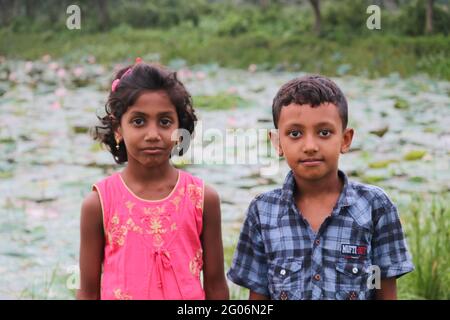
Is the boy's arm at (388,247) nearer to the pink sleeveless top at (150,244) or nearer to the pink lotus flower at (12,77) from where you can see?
the pink sleeveless top at (150,244)

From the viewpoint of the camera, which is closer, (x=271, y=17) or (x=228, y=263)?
(x=228, y=263)

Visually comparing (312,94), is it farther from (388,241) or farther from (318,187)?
(388,241)

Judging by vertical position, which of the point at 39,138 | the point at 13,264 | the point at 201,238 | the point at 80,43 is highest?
the point at 80,43

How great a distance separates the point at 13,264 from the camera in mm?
2625

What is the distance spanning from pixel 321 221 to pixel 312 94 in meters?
0.27

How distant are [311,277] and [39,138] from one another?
3.53 meters

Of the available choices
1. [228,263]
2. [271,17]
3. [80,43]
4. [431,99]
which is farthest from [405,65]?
[271,17]

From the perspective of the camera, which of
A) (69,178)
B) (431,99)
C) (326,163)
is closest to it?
(326,163)

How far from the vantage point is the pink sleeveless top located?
153 centimetres

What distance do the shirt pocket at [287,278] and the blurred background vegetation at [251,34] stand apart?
4935 mm

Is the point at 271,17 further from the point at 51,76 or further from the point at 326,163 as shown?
the point at 326,163

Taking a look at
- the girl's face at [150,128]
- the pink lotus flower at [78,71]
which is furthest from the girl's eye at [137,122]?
the pink lotus flower at [78,71]

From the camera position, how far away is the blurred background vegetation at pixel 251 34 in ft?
26.1

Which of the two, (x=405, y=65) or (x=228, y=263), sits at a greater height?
(x=405, y=65)
